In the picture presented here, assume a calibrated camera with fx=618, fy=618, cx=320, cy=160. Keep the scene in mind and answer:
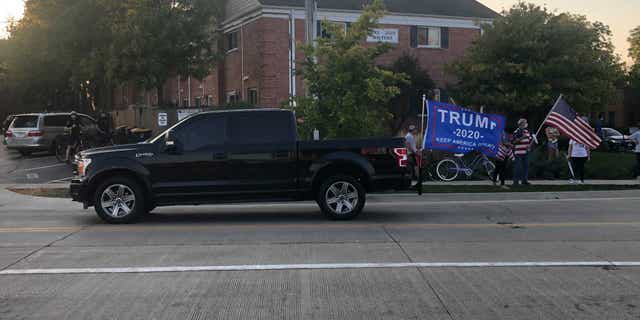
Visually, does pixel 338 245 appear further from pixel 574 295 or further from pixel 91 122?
pixel 91 122

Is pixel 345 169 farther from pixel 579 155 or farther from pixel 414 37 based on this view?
pixel 414 37

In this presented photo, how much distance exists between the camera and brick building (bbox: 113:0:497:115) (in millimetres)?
30234

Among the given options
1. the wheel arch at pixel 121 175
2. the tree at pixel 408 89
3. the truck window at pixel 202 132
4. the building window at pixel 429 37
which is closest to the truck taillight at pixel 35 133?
the tree at pixel 408 89

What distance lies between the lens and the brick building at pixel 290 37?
30.2 meters

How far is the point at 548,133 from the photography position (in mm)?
20000

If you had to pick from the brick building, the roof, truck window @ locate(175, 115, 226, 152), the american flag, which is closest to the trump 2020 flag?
the american flag

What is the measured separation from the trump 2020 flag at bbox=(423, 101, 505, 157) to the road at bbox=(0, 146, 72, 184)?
11211mm

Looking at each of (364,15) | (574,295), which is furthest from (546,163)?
(574,295)

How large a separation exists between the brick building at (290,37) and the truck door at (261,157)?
18.0 meters

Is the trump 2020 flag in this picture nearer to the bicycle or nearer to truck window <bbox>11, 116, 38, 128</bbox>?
the bicycle

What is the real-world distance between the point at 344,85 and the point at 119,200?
712 centimetres

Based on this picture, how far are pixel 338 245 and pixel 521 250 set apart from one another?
2.43m

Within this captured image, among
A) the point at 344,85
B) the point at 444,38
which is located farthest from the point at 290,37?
the point at 344,85

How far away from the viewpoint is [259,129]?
35.5 feet
